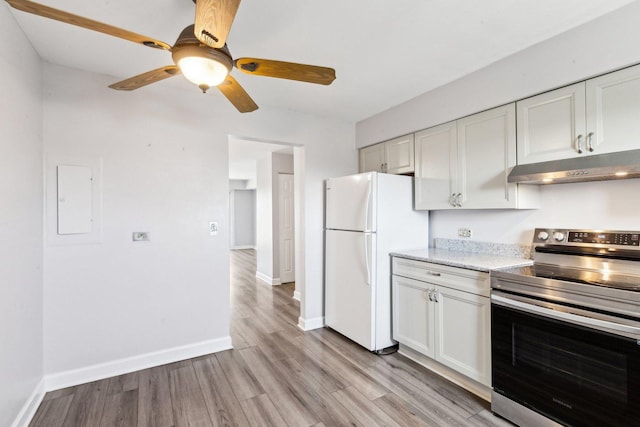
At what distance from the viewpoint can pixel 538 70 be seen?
205cm

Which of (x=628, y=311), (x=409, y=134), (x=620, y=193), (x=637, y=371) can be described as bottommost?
(x=637, y=371)

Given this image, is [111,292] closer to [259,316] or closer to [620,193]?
[259,316]

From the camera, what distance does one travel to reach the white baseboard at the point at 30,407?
183 cm

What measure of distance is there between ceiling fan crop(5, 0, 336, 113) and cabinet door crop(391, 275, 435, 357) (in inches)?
72.1

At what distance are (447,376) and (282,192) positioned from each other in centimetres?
397

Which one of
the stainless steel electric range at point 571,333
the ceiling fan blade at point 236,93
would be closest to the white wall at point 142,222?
the ceiling fan blade at point 236,93

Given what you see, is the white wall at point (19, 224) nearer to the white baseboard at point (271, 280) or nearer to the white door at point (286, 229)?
the white baseboard at point (271, 280)

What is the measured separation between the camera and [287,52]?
84.3 inches

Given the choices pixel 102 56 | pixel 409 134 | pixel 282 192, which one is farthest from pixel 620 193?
Result: pixel 282 192

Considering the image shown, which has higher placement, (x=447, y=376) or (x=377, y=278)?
(x=377, y=278)

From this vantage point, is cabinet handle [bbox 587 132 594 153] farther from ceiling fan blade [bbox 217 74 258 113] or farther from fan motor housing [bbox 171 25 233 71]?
fan motor housing [bbox 171 25 233 71]

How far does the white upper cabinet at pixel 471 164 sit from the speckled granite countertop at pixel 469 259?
0.41m

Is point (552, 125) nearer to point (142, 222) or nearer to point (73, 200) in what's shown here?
point (142, 222)

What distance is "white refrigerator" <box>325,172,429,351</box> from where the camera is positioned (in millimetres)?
A: 2791
